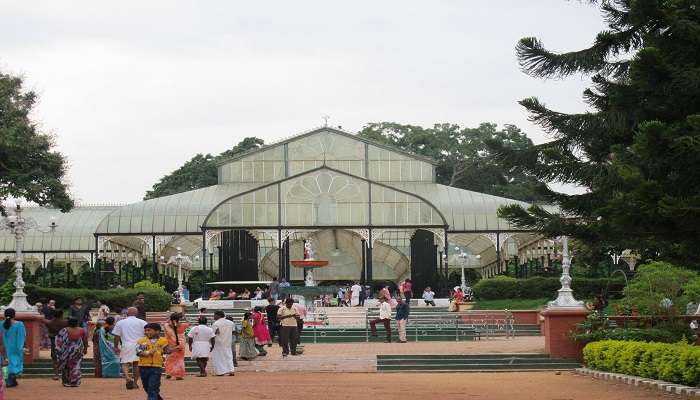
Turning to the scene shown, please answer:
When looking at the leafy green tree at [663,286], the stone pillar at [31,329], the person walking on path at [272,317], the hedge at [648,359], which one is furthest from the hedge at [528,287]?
the stone pillar at [31,329]

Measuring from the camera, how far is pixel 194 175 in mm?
79938

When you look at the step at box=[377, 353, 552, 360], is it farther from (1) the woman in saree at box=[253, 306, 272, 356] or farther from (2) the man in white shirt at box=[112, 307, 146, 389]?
(2) the man in white shirt at box=[112, 307, 146, 389]

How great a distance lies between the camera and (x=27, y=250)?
60.7 m

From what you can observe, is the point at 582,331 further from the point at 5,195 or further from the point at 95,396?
the point at 5,195

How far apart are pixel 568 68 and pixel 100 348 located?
9.59m

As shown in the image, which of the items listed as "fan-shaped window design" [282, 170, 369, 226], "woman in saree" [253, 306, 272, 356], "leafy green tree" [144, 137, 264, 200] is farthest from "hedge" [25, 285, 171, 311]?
"leafy green tree" [144, 137, 264, 200]

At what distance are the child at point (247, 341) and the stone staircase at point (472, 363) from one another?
264 cm

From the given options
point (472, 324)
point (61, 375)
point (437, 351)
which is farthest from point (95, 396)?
point (472, 324)

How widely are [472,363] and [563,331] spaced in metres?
1.88

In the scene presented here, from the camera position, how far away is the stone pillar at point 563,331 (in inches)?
952

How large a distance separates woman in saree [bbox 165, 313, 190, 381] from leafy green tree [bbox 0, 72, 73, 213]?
14.0m

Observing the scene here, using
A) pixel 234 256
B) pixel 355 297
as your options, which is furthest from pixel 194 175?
pixel 355 297

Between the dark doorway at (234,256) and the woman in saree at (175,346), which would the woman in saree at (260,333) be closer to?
the woman in saree at (175,346)

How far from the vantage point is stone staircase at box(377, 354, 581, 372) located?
77.7 ft
